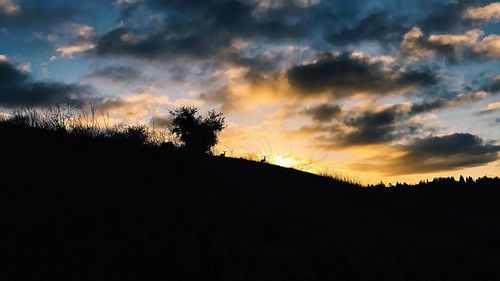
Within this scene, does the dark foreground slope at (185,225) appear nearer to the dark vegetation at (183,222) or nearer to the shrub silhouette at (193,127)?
the dark vegetation at (183,222)

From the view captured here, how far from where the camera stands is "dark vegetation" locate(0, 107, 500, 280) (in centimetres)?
897

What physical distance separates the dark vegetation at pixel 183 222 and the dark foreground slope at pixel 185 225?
36 mm

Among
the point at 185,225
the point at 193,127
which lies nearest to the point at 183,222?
the point at 185,225

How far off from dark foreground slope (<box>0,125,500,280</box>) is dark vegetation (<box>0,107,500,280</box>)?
36 mm

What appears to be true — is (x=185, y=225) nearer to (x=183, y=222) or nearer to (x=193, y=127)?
(x=183, y=222)

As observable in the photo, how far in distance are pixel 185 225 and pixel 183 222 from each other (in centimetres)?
16

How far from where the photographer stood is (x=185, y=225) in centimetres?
1094

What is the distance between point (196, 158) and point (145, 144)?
1.99 metres

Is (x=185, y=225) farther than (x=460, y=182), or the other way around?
(x=460, y=182)

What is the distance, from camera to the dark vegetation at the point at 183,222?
897 cm

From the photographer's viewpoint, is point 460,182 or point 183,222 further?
point 460,182

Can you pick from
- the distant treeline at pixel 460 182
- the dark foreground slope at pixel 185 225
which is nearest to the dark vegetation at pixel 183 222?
the dark foreground slope at pixel 185 225

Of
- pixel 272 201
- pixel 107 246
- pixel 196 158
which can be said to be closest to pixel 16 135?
pixel 196 158

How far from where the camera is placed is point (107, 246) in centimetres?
926
